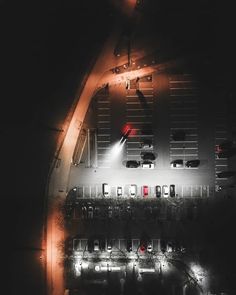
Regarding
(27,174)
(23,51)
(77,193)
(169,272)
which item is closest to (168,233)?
(169,272)

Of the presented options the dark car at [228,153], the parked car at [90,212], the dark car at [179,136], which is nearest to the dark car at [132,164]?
the dark car at [179,136]

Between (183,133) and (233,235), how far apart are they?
3.67 feet

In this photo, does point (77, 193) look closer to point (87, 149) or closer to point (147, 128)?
point (87, 149)

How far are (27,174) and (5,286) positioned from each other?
101 cm

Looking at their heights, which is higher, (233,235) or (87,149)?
(87,149)

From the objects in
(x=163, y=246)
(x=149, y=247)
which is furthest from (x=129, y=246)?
(x=163, y=246)

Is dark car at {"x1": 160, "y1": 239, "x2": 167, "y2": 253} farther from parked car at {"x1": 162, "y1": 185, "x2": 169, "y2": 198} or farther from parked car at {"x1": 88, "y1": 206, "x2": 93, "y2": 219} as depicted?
parked car at {"x1": 88, "y1": 206, "x2": 93, "y2": 219}

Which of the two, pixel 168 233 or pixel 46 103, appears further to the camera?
pixel 168 233

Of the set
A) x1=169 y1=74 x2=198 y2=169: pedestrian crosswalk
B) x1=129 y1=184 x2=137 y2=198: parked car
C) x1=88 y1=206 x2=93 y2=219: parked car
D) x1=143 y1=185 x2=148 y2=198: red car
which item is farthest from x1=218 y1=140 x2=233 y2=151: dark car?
x1=88 y1=206 x2=93 y2=219: parked car

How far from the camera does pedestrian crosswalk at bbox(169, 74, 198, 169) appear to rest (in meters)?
4.49

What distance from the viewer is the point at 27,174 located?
3859 mm

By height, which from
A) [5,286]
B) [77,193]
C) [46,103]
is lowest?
[5,286]

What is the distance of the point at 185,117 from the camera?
450 centimetres

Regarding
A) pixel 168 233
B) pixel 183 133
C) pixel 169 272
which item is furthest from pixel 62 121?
pixel 169 272
